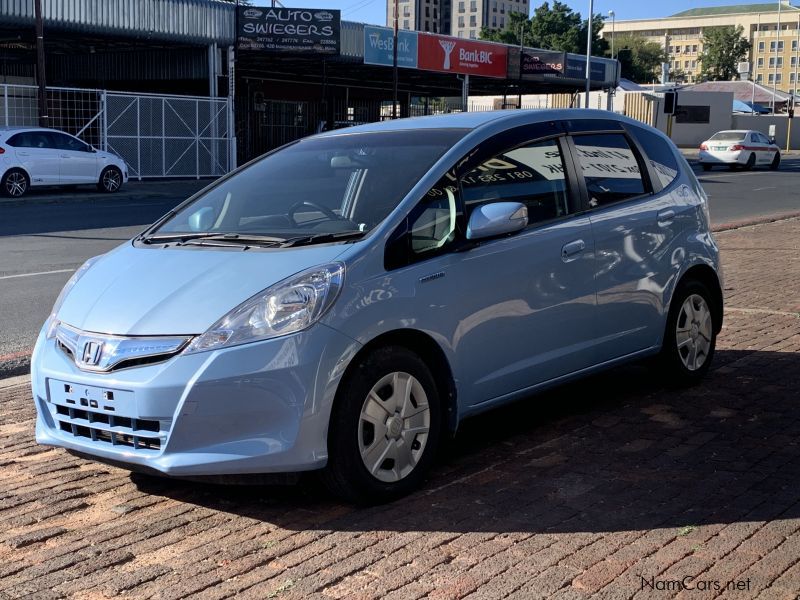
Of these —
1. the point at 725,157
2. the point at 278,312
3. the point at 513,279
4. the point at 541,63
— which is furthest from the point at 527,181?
the point at 541,63

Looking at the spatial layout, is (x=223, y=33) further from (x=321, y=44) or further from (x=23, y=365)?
(x=23, y=365)

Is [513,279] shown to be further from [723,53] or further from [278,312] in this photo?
[723,53]

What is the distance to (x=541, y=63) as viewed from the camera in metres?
43.9

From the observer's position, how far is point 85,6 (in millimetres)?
28375

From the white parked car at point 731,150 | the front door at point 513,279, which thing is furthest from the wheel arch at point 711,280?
the white parked car at point 731,150

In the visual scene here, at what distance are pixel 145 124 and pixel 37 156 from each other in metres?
6.56

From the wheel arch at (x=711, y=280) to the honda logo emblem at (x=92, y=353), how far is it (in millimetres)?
3644

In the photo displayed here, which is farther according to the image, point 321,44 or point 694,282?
point 321,44

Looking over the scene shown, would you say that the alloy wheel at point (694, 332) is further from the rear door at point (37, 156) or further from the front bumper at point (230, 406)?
the rear door at point (37, 156)

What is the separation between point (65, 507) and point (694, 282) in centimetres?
392

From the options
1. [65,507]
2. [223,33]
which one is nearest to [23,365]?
[65,507]

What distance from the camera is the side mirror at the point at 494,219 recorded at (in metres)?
4.73

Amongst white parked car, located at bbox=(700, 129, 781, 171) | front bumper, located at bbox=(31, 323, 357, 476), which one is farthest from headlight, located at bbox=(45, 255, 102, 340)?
white parked car, located at bbox=(700, 129, 781, 171)

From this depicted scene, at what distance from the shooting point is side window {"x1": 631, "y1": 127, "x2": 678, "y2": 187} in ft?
20.5
